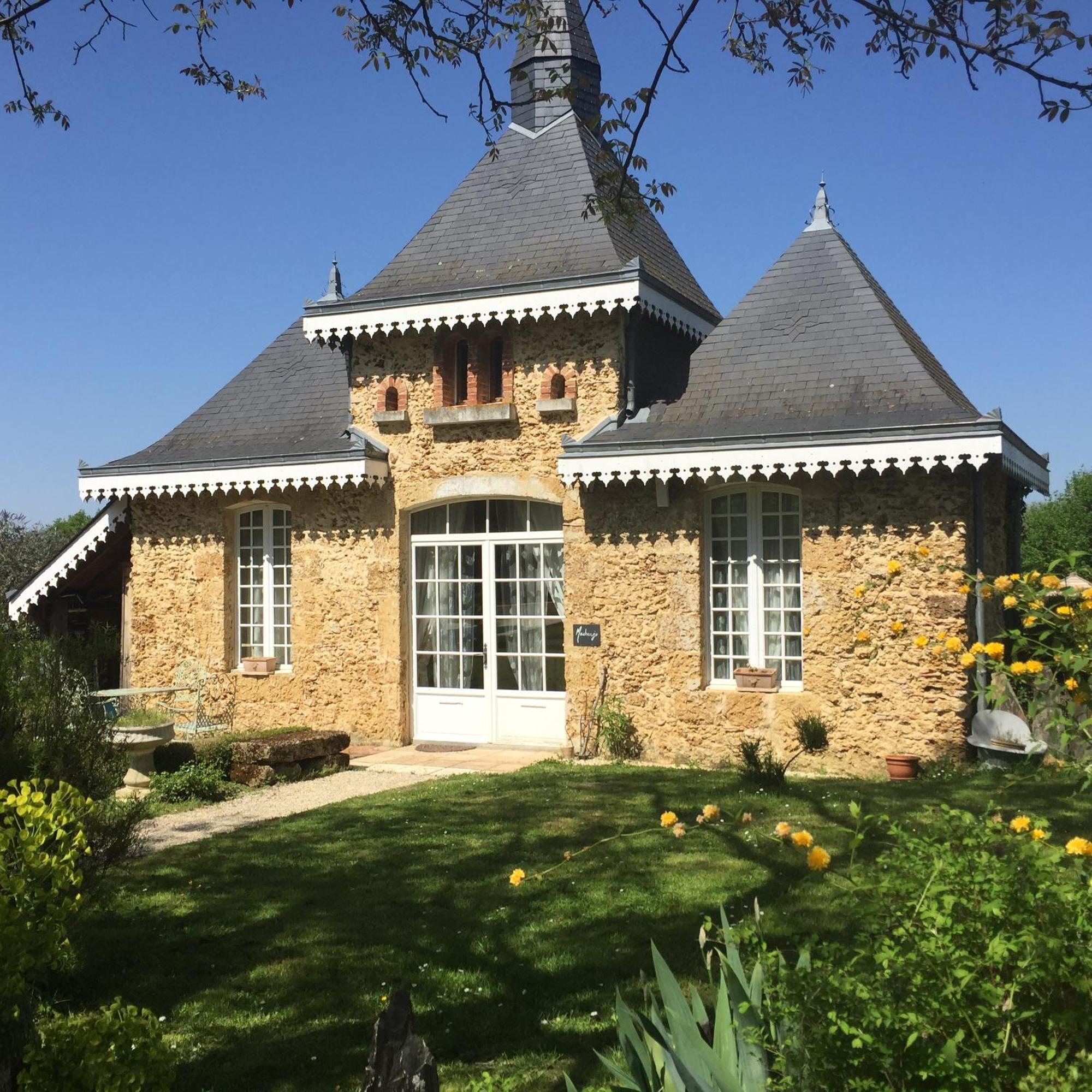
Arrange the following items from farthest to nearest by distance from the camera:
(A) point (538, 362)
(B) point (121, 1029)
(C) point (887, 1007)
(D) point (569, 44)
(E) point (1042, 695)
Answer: (D) point (569, 44), (A) point (538, 362), (E) point (1042, 695), (B) point (121, 1029), (C) point (887, 1007)

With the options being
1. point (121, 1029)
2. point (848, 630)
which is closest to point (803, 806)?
point (848, 630)

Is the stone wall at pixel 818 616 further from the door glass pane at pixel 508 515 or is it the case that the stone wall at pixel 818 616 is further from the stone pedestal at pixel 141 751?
the stone pedestal at pixel 141 751

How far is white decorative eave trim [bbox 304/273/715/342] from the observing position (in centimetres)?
1151

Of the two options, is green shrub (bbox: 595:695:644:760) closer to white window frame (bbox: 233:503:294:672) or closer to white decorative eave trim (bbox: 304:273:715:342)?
white decorative eave trim (bbox: 304:273:715:342)

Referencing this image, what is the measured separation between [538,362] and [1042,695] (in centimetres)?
857

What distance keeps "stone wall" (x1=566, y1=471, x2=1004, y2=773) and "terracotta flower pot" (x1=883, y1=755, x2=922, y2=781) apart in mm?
137

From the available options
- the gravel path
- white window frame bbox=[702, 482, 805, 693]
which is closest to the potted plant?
white window frame bbox=[702, 482, 805, 693]

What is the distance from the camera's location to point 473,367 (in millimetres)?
12555

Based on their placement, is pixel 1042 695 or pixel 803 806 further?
pixel 803 806

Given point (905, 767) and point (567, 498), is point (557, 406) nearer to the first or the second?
point (567, 498)

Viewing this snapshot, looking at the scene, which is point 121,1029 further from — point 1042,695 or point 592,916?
point 1042,695

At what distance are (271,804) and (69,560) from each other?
7.07 metres

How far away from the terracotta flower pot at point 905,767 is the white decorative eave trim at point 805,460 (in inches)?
105

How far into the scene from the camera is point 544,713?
1234 cm
